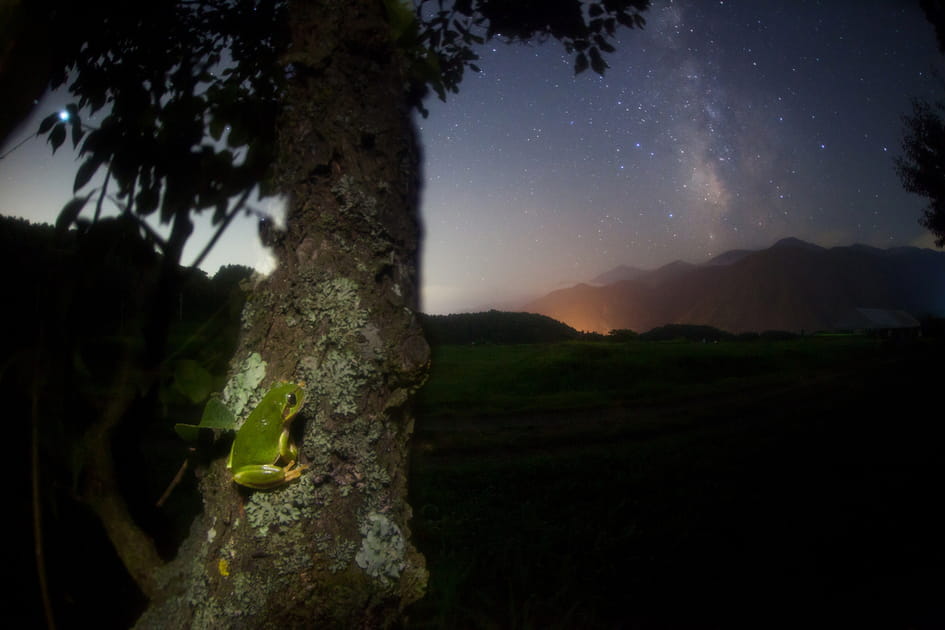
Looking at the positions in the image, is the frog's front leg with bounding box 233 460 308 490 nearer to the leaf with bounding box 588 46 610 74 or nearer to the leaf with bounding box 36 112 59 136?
the leaf with bounding box 36 112 59 136

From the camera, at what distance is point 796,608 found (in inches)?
109

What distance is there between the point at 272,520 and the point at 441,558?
220 centimetres

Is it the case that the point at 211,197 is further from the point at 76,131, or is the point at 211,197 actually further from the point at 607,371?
the point at 607,371

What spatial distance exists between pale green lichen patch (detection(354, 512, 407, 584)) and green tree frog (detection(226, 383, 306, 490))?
15 centimetres

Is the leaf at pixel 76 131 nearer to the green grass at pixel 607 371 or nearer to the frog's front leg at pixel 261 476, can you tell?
the frog's front leg at pixel 261 476

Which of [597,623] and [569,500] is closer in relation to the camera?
[597,623]

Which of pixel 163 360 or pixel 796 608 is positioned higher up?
pixel 163 360

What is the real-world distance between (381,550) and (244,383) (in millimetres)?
367

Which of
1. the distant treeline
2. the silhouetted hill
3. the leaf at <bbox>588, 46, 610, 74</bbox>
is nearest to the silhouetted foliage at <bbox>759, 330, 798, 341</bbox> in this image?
the distant treeline

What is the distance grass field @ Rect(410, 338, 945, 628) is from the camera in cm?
261

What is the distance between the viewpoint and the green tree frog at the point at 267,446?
2.27 feet

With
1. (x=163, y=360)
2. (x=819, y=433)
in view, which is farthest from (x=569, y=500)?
(x=819, y=433)

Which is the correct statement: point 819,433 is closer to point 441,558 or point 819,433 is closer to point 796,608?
point 796,608

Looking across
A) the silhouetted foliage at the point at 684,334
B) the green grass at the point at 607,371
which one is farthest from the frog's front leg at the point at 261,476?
the silhouetted foliage at the point at 684,334
